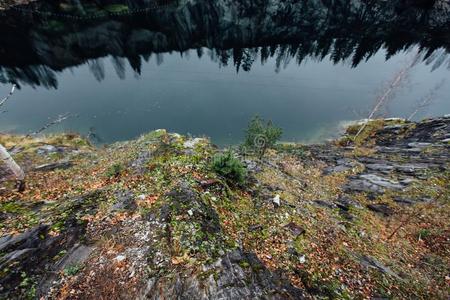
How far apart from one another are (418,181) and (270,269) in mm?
13900

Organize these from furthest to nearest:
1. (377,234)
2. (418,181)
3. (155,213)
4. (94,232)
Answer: (418,181) < (377,234) < (155,213) < (94,232)

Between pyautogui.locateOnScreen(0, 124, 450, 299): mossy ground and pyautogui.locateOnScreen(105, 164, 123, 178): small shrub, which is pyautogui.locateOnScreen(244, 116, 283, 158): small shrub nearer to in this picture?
pyautogui.locateOnScreen(0, 124, 450, 299): mossy ground

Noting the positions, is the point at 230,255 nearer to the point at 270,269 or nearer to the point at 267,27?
the point at 270,269

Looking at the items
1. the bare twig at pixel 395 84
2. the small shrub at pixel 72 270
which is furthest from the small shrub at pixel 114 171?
the bare twig at pixel 395 84

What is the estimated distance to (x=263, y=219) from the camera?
10188 millimetres

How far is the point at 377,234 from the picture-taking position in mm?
11648

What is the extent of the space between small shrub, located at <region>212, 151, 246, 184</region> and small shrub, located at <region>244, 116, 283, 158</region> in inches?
294

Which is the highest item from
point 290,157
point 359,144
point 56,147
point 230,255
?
point 230,255

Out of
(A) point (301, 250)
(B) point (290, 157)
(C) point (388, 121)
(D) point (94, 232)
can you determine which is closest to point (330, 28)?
(C) point (388, 121)

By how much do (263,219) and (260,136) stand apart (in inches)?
382

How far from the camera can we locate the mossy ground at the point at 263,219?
25.7 feet

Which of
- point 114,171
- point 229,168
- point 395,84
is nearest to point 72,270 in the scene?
point 114,171

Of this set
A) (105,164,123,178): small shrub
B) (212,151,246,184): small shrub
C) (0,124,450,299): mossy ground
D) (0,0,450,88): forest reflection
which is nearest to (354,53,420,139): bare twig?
(0,124,450,299): mossy ground

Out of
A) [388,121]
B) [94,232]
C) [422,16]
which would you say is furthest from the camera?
[422,16]
